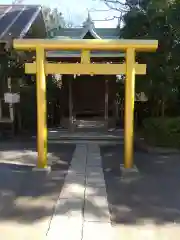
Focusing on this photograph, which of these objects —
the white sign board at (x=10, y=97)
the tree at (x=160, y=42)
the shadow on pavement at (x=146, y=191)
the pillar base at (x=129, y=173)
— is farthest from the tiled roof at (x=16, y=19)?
the pillar base at (x=129, y=173)

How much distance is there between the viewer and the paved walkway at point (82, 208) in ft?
15.2

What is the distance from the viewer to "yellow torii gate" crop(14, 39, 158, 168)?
24.1ft

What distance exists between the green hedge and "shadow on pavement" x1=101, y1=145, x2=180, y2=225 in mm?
696

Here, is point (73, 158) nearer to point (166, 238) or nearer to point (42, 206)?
point (42, 206)

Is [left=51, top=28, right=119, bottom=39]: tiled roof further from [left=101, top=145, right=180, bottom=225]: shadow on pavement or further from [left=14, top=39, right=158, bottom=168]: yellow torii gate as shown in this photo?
[left=14, top=39, right=158, bottom=168]: yellow torii gate

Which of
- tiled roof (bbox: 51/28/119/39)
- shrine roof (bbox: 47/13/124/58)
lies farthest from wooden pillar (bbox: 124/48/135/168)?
tiled roof (bbox: 51/28/119/39)

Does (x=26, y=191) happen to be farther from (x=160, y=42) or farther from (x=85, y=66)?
(x=160, y=42)

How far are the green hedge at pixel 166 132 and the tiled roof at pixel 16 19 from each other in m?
5.42

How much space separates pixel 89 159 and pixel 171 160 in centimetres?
206

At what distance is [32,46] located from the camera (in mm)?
7395

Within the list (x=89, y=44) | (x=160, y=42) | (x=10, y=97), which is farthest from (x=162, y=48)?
(x=10, y=97)

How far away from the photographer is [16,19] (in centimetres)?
1388

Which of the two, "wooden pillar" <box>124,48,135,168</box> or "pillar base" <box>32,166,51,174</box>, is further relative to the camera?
"pillar base" <box>32,166,51,174</box>

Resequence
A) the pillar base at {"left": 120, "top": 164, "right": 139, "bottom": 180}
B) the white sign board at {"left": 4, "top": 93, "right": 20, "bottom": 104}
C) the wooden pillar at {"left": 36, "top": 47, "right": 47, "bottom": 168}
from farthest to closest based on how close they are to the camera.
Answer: the white sign board at {"left": 4, "top": 93, "right": 20, "bottom": 104} → the wooden pillar at {"left": 36, "top": 47, "right": 47, "bottom": 168} → the pillar base at {"left": 120, "top": 164, "right": 139, "bottom": 180}
